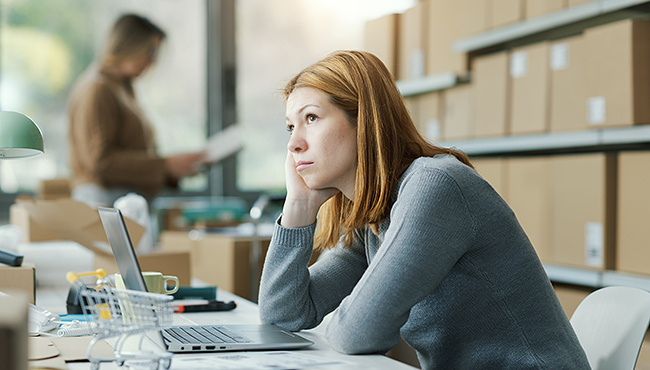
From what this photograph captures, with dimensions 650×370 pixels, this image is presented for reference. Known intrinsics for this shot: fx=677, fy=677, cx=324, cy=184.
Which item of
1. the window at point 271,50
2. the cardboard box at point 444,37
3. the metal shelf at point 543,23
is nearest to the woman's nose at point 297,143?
the metal shelf at point 543,23

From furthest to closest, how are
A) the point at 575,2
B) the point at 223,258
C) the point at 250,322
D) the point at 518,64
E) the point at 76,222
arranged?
the point at 223,258
the point at 518,64
the point at 575,2
the point at 76,222
the point at 250,322

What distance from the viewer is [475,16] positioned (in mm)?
2924

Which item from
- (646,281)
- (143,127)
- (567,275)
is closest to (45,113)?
(143,127)

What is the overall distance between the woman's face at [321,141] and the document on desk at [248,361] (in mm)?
375

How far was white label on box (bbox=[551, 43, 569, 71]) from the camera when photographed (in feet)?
7.92

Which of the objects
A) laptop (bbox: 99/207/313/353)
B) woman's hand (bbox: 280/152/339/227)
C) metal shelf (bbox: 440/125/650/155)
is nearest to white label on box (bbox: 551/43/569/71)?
metal shelf (bbox: 440/125/650/155)

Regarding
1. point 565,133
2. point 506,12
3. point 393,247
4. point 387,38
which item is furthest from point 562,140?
point 393,247

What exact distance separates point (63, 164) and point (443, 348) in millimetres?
3234

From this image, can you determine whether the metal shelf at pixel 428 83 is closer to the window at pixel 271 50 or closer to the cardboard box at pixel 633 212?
the cardboard box at pixel 633 212

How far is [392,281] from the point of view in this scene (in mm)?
1004

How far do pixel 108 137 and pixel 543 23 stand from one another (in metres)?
1.99

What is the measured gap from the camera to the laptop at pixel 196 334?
974 millimetres

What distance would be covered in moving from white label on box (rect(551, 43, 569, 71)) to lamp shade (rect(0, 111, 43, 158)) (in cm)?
184

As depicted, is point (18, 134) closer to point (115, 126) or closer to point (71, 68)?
point (115, 126)
